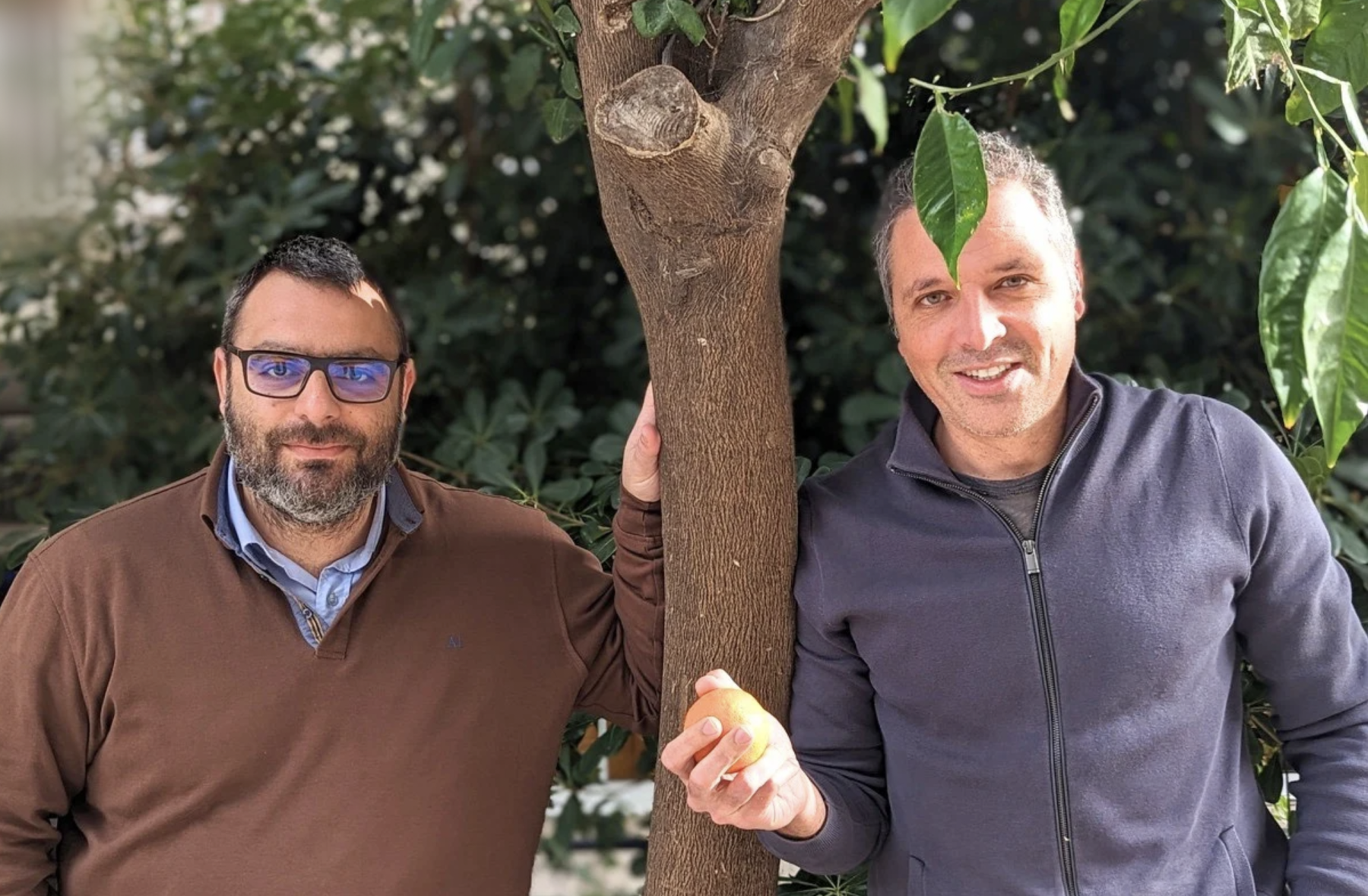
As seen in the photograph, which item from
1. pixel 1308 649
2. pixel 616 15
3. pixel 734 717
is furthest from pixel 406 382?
pixel 1308 649

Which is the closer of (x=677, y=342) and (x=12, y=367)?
(x=677, y=342)

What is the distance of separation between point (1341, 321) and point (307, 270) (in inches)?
49.4

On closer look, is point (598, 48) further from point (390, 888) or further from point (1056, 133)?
point (1056, 133)

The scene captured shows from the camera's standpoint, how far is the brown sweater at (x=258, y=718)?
1691 millimetres

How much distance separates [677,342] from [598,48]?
1.09 ft

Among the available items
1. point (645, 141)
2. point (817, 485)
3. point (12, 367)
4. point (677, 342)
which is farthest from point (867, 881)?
point (12, 367)

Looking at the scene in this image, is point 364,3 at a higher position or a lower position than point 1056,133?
higher

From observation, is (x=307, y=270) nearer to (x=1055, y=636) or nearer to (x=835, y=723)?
(x=835, y=723)

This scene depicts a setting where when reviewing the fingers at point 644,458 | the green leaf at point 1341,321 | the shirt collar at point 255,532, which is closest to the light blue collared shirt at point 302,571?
the shirt collar at point 255,532

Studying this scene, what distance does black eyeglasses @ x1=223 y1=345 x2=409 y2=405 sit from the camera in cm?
179

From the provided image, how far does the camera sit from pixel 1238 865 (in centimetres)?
156

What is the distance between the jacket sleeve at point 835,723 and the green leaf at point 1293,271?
2.14 feet

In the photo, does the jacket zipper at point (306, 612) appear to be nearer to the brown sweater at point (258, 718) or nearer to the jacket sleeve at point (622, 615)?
the brown sweater at point (258, 718)

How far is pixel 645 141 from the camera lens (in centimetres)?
137
